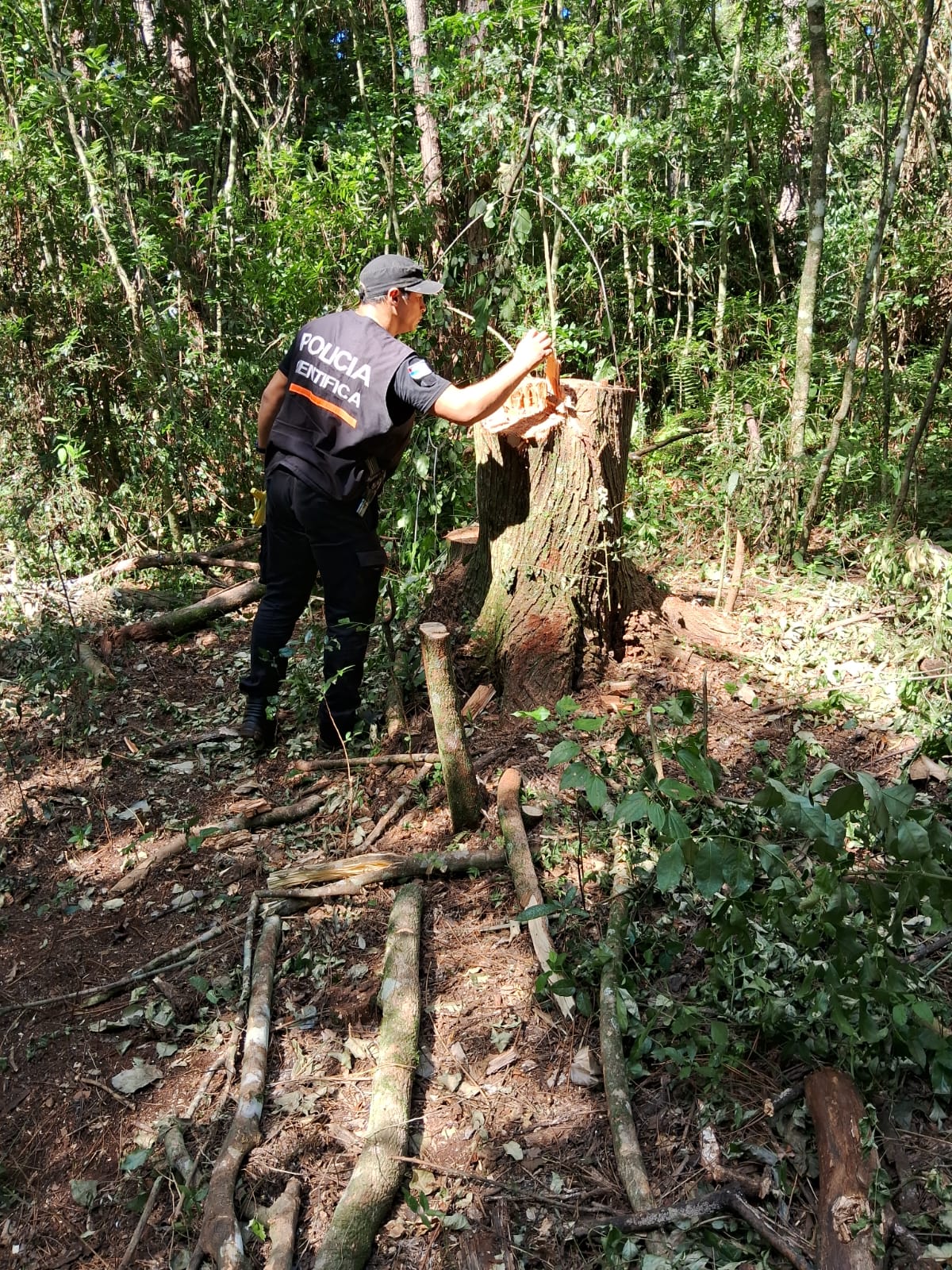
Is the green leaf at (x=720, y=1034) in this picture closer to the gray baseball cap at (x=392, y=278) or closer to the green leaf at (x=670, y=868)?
the green leaf at (x=670, y=868)

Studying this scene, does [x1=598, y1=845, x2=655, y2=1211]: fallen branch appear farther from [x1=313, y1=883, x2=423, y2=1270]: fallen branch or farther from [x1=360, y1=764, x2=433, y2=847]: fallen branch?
[x1=360, y1=764, x2=433, y2=847]: fallen branch

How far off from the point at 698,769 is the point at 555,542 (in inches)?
77.8

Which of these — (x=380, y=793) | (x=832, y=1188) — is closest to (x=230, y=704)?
(x=380, y=793)

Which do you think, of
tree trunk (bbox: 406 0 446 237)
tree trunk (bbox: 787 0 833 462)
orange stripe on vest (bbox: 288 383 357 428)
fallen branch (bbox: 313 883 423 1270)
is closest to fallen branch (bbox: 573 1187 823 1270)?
fallen branch (bbox: 313 883 423 1270)

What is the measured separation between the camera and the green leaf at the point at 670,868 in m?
2.16

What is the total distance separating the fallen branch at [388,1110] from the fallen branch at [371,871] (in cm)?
16

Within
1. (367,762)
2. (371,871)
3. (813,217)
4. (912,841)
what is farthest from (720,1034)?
(813,217)

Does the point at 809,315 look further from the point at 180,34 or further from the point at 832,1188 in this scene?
the point at 180,34

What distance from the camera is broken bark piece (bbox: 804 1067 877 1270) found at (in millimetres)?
1953

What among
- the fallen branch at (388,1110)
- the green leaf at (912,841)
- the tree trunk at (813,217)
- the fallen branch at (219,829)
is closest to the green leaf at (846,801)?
the green leaf at (912,841)

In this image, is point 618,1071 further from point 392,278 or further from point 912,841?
point 392,278

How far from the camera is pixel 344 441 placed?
3.75 meters

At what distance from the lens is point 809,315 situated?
543cm

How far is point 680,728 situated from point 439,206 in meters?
4.45
